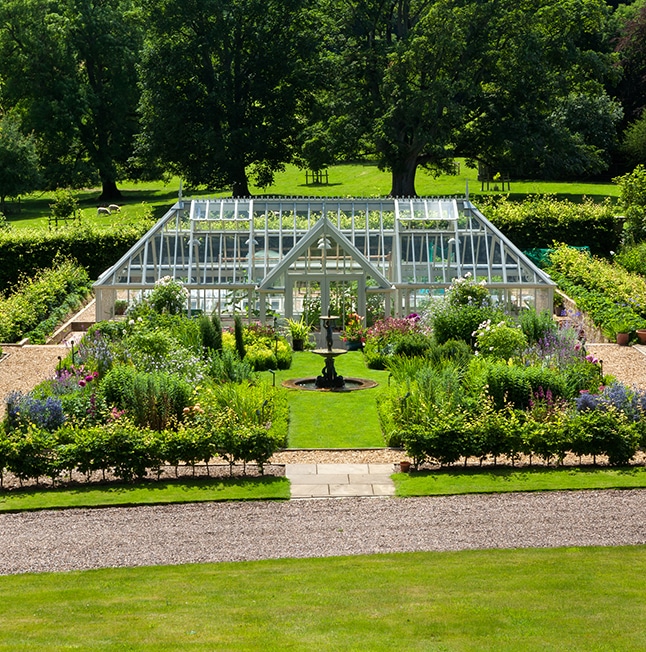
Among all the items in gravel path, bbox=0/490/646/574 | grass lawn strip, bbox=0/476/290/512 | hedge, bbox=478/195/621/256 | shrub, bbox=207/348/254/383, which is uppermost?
hedge, bbox=478/195/621/256

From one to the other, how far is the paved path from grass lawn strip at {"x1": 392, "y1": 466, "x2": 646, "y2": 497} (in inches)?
9.5

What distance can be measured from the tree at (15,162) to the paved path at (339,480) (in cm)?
3470

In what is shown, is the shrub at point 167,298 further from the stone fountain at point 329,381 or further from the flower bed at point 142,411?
the stone fountain at point 329,381

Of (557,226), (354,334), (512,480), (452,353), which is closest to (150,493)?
(512,480)

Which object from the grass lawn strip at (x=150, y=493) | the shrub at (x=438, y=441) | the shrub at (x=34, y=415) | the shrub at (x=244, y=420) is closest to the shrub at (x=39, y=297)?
the shrub at (x=244, y=420)

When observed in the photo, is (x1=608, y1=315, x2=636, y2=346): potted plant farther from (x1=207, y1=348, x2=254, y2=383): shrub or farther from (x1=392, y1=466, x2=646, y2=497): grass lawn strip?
(x1=392, y1=466, x2=646, y2=497): grass lawn strip

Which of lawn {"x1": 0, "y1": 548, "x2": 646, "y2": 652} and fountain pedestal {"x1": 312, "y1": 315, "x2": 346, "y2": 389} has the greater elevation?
fountain pedestal {"x1": 312, "y1": 315, "x2": 346, "y2": 389}

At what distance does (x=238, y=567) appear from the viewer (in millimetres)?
10820

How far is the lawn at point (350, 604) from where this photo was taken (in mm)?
8242

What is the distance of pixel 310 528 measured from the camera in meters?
12.3

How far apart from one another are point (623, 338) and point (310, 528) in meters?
14.3

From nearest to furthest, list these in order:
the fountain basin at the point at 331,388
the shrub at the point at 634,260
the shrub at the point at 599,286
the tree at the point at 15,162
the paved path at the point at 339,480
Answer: the paved path at the point at 339,480
the fountain basin at the point at 331,388
the shrub at the point at 599,286
the shrub at the point at 634,260
the tree at the point at 15,162

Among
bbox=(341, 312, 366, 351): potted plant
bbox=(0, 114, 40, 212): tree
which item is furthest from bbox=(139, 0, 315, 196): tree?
bbox=(341, 312, 366, 351): potted plant

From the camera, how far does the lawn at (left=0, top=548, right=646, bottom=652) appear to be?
8242 mm
